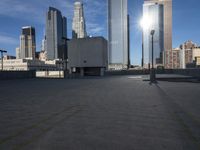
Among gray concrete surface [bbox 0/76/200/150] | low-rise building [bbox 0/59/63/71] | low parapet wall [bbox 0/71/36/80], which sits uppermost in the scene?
low-rise building [bbox 0/59/63/71]

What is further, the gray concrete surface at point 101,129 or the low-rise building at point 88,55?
the low-rise building at point 88,55

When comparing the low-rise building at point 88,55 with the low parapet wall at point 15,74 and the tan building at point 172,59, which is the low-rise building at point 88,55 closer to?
the low parapet wall at point 15,74

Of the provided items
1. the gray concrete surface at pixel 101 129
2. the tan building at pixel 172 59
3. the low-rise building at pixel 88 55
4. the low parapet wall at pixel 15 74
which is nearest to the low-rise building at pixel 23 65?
the low-rise building at pixel 88 55

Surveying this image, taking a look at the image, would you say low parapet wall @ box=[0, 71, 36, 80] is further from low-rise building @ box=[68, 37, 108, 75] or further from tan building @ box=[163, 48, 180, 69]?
tan building @ box=[163, 48, 180, 69]

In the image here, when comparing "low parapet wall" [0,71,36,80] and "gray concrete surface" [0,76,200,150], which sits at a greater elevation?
"low parapet wall" [0,71,36,80]

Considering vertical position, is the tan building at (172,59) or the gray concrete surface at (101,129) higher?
the tan building at (172,59)

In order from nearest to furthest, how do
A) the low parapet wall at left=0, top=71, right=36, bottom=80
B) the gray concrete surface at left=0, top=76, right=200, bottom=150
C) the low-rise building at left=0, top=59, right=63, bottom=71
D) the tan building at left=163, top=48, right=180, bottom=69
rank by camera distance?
the gray concrete surface at left=0, top=76, right=200, bottom=150 < the low parapet wall at left=0, top=71, right=36, bottom=80 < the low-rise building at left=0, top=59, right=63, bottom=71 < the tan building at left=163, top=48, right=180, bottom=69

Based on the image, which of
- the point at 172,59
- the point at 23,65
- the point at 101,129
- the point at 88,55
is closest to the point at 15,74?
the point at 88,55

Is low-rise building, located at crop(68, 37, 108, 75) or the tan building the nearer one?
low-rise building, located at crop(68, 37, 108, 75)

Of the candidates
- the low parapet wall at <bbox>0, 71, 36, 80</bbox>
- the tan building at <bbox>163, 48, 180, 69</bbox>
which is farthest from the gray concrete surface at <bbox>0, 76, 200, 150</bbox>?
the tan building at <bbox>163, 48, 180, 69</bbox>

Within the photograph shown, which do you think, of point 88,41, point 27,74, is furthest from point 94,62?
point 27,74

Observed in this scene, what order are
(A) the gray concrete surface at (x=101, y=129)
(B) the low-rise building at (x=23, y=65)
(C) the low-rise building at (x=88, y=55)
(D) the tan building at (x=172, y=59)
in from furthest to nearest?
1. (D) the tan building at (x=172, y=59)
2. (B) the low-rise building at (x=23, y=65)
3. (C) the low-rise building at (x=88, y=55)
4. (A) the gray concrete surface at (x=101, y=129)

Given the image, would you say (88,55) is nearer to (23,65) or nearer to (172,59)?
(23,65)

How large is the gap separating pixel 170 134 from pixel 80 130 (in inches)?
105
